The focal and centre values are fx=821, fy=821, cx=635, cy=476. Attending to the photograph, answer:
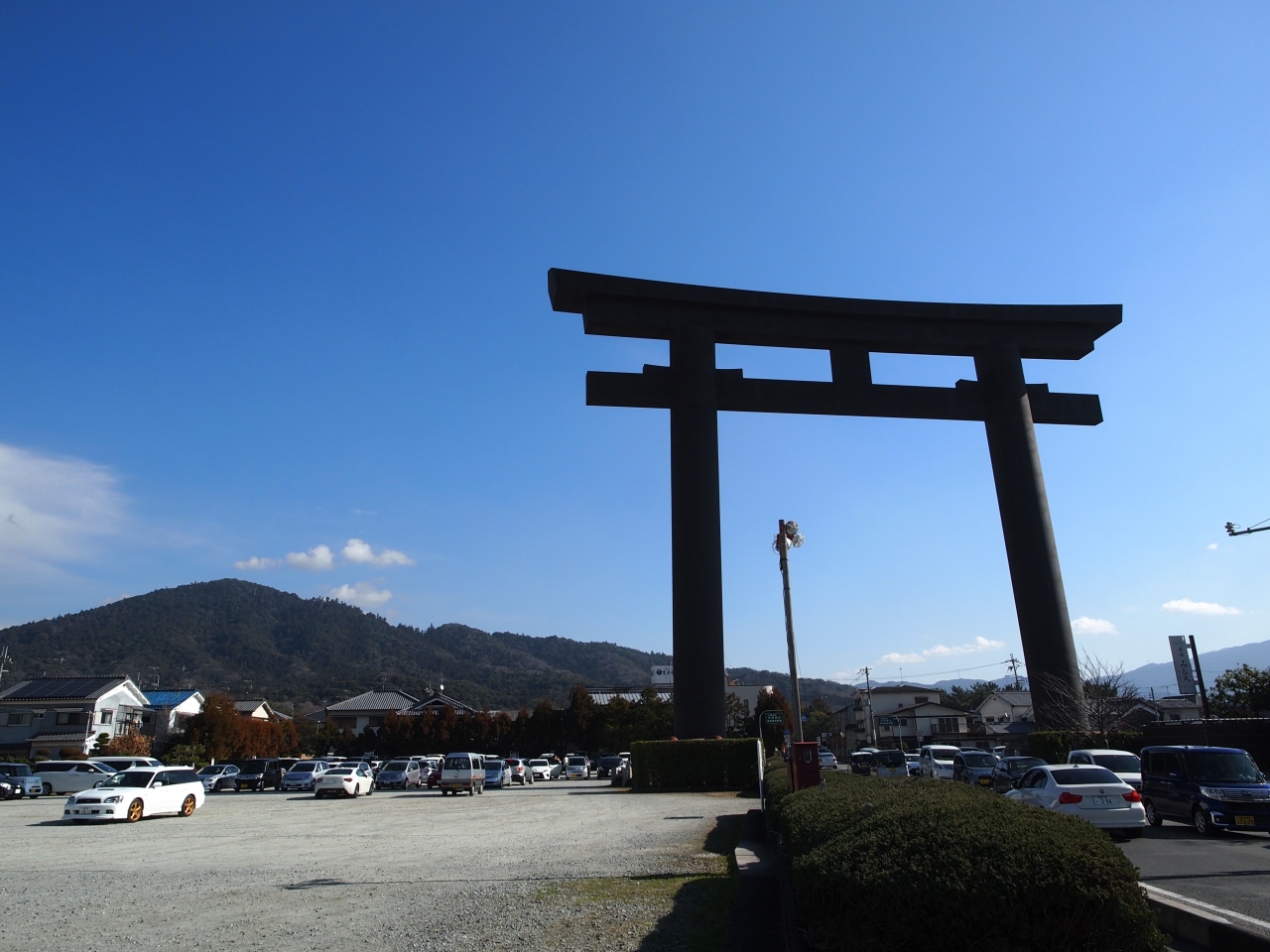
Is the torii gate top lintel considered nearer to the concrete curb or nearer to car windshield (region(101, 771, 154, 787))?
car windshield (region(101, 771, 154, 787))

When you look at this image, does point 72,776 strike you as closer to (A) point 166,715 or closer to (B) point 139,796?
(B) point 139,796

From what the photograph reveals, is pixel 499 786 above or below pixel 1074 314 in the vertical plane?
A: below

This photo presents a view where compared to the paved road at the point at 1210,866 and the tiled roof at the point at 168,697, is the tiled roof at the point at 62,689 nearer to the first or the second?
the tiled roof at the point at 168,697

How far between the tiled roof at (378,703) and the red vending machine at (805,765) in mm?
89036

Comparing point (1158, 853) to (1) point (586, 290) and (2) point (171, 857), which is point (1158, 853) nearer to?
(2) point (171, 857)

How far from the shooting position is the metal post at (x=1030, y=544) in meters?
30.8

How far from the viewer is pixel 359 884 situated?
1047cm

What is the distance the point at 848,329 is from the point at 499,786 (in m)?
32.4

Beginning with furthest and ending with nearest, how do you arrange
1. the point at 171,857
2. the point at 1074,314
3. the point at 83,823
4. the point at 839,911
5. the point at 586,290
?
the point at 1074,314
the point at 586,290
the point at 83,823
the point at 171,857
the point at 839,911

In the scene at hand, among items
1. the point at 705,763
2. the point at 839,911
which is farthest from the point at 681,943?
the point at 705,763

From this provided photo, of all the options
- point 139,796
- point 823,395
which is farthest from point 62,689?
point 823,395

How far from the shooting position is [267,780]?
42.5 metres

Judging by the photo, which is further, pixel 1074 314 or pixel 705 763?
pixel 1074 314

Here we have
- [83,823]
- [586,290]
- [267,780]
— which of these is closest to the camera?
[83,823]
